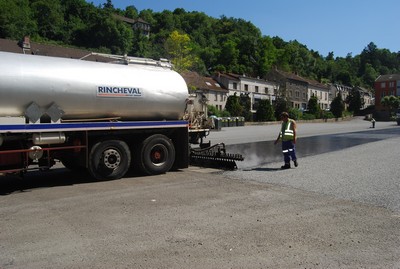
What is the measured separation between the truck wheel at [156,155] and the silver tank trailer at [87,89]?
63 cm

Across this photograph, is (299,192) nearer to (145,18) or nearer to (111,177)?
(111,177)

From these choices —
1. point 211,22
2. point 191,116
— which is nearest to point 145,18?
point 211,22

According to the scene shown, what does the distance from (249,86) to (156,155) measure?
7817 cm

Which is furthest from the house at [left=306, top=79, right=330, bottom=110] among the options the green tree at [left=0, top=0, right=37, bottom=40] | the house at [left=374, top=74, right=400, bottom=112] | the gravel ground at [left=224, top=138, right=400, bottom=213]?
the gravel ground at [left=224, top=138, right=400, bottom=213]

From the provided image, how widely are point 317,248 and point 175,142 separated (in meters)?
7.11

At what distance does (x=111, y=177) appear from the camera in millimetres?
10062

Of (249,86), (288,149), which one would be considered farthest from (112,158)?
(249,86)

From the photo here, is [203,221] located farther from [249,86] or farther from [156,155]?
[249,86]

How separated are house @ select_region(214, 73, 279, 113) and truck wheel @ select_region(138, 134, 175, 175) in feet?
219

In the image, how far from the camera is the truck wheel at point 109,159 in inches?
385

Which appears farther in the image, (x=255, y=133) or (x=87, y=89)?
(x=255, y=133)

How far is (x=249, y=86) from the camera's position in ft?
287

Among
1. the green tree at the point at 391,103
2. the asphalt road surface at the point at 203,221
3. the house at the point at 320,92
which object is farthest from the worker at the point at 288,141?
the green tree at the point at 391,103

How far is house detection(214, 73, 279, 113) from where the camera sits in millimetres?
82250
